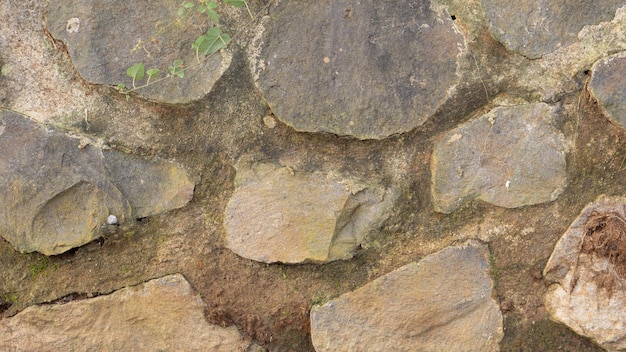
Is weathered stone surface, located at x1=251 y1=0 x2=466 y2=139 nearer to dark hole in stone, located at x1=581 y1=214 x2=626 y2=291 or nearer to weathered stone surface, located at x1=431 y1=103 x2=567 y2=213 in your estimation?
weathered stone surface, located at x1=431 y1=103 x2=567 y2=213

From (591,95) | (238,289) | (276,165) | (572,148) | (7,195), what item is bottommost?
(238,289)

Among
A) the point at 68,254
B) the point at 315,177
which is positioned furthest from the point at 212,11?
the point at 68,254

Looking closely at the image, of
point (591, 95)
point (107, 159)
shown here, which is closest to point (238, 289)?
point (107, 159)

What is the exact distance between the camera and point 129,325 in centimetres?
143

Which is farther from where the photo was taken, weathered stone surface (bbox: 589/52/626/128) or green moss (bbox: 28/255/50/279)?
green moss (bbox: 28/255/50/279)

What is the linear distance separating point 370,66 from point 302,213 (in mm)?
324

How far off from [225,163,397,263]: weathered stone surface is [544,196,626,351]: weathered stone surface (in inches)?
14.8

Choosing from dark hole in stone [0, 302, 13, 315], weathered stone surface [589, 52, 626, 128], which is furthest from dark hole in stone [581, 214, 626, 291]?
dark hole in stone [0, 302, 13, 315]

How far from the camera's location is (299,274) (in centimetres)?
143

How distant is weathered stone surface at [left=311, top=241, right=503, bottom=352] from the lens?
4.58 ft

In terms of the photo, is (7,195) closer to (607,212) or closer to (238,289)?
(238,289)

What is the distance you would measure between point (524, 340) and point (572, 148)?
40 cm

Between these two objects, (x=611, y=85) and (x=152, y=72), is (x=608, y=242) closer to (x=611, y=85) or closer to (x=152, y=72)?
(x=611, y=85)

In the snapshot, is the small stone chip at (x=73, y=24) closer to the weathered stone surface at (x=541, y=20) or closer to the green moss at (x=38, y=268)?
the green moss at (x=38, y=268)
